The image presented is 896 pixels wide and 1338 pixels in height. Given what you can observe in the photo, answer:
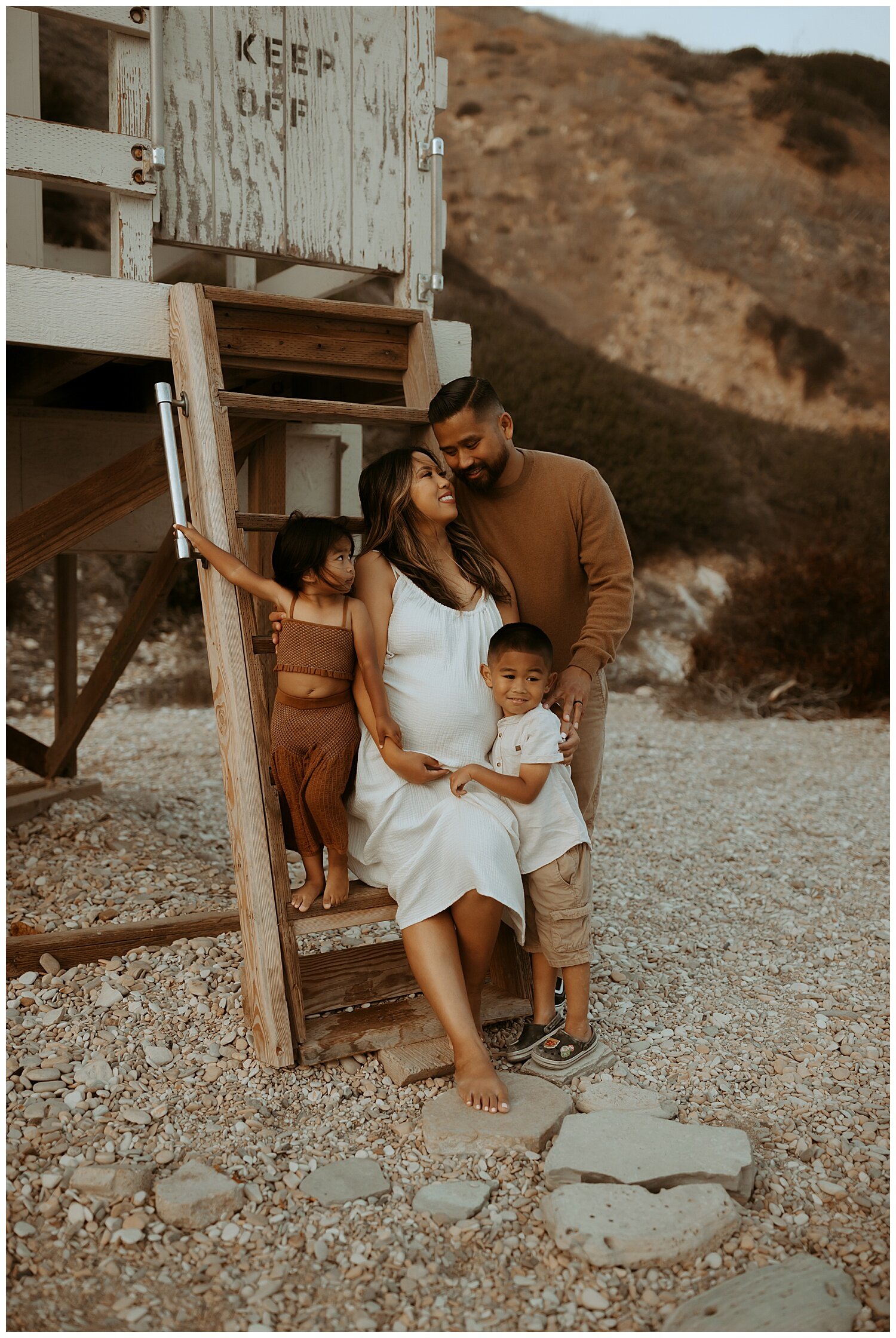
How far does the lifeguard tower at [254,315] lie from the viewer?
3.14 m

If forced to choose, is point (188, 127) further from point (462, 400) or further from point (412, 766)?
point (412, 766)

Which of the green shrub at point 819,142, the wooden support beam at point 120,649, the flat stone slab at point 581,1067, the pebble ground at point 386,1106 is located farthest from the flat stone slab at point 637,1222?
the green shrub at point 819,142

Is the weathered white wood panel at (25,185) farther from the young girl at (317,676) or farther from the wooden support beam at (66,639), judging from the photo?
the young girl at (317,676)

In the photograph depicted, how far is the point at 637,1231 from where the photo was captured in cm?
235

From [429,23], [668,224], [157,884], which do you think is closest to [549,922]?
[157,884]

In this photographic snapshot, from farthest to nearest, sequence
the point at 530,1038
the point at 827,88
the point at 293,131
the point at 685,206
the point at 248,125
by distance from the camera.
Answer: the point at 827,88
the point at 685,206
the point at 293,131
the point at 248,125
the point at 530,1038

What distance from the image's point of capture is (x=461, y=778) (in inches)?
119

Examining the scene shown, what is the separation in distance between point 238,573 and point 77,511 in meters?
1.05

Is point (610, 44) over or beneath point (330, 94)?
over

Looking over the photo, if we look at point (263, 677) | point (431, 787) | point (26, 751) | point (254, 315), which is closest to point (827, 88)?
point (26, 751)

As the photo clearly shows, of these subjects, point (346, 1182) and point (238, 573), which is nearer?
point (346, 1182)


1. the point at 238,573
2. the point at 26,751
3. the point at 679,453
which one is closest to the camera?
the point at 238,573

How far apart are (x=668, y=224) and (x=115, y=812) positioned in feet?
66.7

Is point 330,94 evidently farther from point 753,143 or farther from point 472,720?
point 753,143
